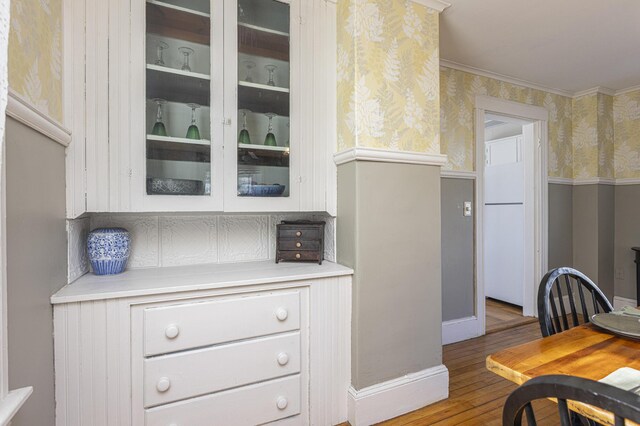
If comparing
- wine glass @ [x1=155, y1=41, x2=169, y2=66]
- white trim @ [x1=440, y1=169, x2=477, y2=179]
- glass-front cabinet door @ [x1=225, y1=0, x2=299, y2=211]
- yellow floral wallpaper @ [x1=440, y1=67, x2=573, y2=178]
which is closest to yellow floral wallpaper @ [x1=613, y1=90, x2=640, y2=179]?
yellow floral wallpaper @ [x1=440, y1=67, x2=573, y2=178]

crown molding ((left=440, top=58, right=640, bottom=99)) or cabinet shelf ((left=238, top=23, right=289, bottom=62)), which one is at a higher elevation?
crown molding ((left=440, top=58, right=640, bottom=99))

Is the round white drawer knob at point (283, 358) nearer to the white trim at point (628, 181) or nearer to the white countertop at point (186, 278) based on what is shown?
the white countertop at point (186, 278)

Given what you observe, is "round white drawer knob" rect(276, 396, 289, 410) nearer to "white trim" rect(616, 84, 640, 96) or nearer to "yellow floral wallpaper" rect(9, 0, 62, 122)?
"yellow floral wallpaper" rect(9, 0, 62, 122)

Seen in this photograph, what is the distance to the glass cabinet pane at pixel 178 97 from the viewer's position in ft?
5.11

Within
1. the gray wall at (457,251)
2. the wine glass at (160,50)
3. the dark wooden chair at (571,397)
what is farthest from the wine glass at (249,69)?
the gray wall at (457,251)

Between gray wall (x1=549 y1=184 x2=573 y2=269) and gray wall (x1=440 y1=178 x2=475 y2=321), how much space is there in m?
1.25

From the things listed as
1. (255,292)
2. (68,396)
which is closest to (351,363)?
(255,292)

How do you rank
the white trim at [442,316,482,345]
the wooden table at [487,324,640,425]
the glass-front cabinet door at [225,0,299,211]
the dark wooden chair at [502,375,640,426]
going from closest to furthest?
1. the dark wooden chair at [502,375,640,426]
2. the wooden table at [487,324,640,425]
3. the glass-front cabinet door at [225,0,299,211]
4. the white trim at [442,316,482,345]

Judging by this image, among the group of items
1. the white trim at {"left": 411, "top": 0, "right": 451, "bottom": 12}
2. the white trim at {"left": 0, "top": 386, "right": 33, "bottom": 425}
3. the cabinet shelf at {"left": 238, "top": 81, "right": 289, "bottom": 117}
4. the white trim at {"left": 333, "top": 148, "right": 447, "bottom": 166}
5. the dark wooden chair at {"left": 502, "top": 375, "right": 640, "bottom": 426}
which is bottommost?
the white trim at {"left": 0, "top": 386, "right": 33, "bottom": 425}

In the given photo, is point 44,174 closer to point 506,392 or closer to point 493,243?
point 506,392

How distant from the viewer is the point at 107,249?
61.9 inches

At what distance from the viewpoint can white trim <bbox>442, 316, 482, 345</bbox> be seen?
2803mm

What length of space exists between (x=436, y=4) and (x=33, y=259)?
2.38m

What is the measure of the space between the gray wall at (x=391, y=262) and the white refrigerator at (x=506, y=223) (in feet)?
7.29
